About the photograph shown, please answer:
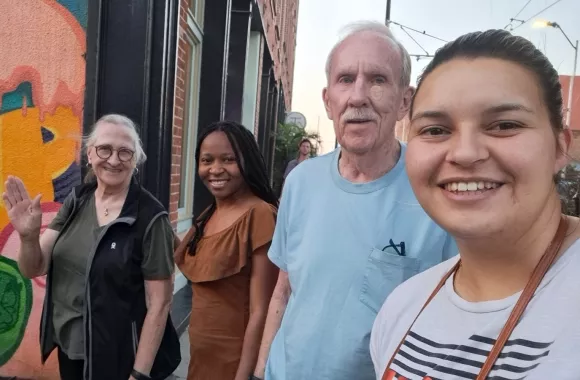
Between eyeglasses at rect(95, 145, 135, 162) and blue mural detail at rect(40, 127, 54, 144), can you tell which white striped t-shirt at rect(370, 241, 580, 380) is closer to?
A: eyeglasses at rect(95, 145, 135, 162)

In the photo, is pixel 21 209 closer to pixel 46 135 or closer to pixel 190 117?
pixel 46 135

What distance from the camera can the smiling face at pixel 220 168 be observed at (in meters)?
2.46

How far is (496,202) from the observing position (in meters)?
0.95

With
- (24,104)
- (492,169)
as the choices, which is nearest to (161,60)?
(24,104)

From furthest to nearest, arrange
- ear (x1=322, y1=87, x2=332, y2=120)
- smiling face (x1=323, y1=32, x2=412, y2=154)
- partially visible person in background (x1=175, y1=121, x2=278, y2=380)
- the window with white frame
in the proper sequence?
the window with white frame
partially visible person in background (x1=175, y1=121, x2=278, y2=380)
ear (x1=322, y1=87, x2=332, y2=120)
smiling face (x1=323, y1=32, x2=412, y2=154)

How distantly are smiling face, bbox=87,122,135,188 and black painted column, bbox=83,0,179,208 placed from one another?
1.14m

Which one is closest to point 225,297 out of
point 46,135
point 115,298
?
point 115,298

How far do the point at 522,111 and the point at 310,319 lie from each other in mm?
964

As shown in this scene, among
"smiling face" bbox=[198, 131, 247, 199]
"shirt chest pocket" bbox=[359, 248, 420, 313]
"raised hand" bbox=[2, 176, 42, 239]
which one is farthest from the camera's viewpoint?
"smiling face" bbox=[198, 131, 247, 199]

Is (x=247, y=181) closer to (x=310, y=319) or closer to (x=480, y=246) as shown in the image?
(x=310, y=319)

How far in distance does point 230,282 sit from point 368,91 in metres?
1.13

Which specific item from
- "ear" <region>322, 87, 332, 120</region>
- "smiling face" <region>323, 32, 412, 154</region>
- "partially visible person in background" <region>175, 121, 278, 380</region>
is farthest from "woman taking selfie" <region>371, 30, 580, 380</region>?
"partially visible person in background" <region>175, 121, 278, 380</region>

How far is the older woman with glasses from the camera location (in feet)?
7.43

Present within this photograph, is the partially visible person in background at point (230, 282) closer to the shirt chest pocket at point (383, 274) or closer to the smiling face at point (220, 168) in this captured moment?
the smiling face at point (220, 168)
